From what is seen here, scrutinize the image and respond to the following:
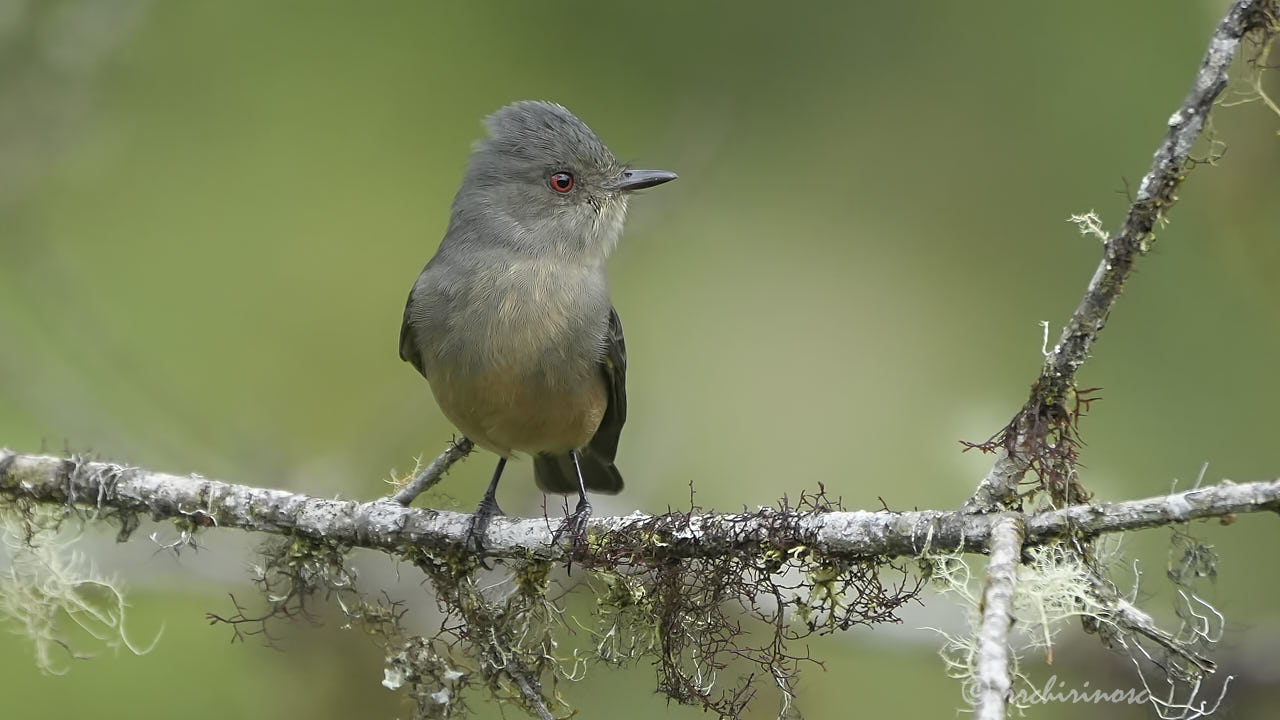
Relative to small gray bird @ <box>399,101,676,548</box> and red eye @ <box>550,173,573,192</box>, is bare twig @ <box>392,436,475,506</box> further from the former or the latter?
red eye @ <box>550,173,573,192</box>

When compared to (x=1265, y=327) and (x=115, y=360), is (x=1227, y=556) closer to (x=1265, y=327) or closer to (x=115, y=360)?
(x=1265, y=327)

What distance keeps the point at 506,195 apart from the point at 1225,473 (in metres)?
3.01

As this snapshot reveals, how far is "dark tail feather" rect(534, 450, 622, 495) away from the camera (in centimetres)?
452

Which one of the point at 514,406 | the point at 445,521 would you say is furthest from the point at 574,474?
the point at 445,521

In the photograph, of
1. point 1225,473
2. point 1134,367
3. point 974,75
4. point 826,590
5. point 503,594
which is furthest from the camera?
point 974,75

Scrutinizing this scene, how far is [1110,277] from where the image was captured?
2.18 metres

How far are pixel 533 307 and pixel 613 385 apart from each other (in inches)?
17.8

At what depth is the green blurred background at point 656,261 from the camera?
15.6 ft

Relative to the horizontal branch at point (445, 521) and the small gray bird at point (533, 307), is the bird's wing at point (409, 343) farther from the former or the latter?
the horizontal branch at point (445, 521)

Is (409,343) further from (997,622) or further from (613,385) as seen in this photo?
(997,622)

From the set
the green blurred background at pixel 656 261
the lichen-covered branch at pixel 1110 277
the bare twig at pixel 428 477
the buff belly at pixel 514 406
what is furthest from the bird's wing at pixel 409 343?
the lichen-covered branch at pixel 1110 277

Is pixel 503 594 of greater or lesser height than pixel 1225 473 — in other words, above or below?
below

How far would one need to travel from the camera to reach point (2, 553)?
12.0 ft

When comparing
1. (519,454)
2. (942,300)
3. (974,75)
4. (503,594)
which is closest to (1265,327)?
(942,300)
